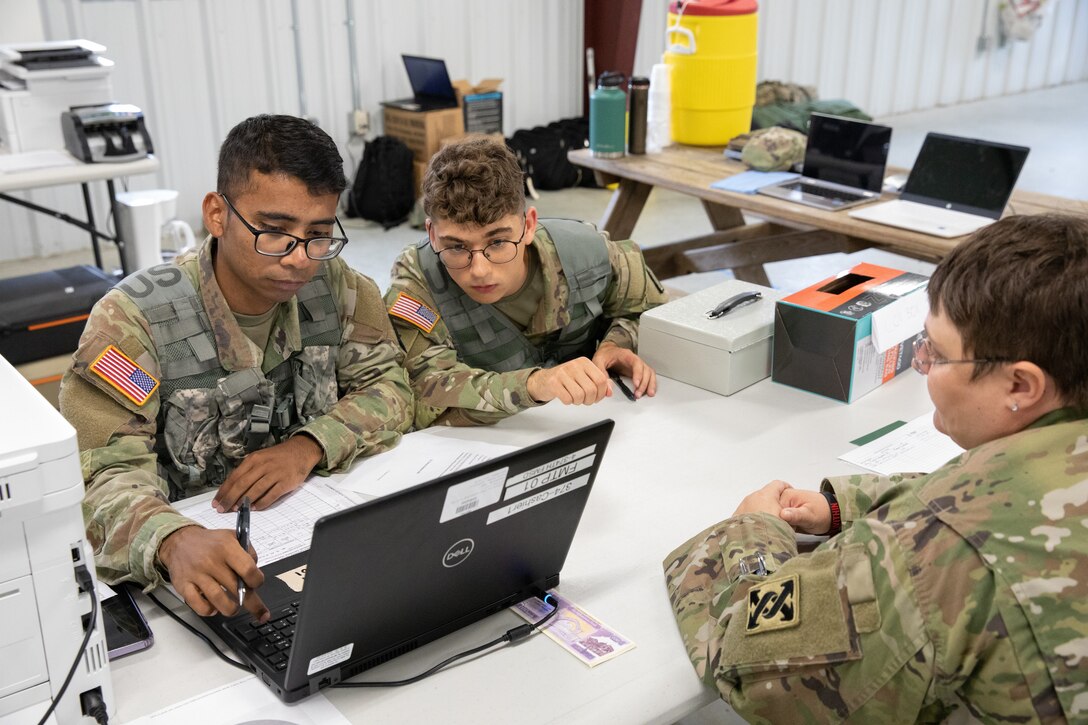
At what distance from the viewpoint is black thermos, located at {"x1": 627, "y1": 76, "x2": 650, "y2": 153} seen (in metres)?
3.47

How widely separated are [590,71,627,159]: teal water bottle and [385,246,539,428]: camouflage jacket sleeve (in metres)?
1.68

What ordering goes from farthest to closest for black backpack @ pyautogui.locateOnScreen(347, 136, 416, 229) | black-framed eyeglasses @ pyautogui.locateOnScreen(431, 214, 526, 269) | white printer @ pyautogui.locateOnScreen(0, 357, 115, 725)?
black backpack @ pyautogui.locateOnScreen(347, 136, 416, 229)
black-framed eyeglasses @ pyautogui.locateOnScreen(431, 214, 526, 269)
white printer @ pyautogui.locateOnScreen(0, 357, 115, 725)

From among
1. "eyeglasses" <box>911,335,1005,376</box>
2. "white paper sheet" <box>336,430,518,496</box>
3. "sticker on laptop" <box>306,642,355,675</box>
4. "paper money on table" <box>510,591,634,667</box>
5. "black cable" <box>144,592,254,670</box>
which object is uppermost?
"eyeglasses" <box>911,335,1005,376</box>

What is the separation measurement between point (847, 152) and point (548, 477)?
2387 mm

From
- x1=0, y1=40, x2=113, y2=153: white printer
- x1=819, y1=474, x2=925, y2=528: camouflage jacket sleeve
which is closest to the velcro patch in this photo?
x1=819, y1=474, x2=925, y2=528: camouflage jacket sleeve

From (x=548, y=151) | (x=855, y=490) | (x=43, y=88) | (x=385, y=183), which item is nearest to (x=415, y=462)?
(x=855, y=490)

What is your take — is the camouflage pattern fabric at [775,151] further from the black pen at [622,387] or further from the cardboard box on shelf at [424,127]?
the cardboard box on shelf at [424,127]

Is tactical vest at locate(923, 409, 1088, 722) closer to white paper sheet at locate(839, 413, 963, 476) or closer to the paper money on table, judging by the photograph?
the paper money on table

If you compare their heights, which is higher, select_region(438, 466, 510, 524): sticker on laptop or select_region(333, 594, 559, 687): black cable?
select_region(438, 466, 510, 524): sticker on laptop

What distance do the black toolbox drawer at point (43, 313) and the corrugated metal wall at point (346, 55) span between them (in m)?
1.62

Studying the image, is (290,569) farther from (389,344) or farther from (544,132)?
(544,132)

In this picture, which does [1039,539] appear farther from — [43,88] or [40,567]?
Result: [43,88]

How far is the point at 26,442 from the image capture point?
94cm

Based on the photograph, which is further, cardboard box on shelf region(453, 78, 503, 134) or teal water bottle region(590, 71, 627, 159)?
cardboard box on shelf region(453, 78, 503, 134)
